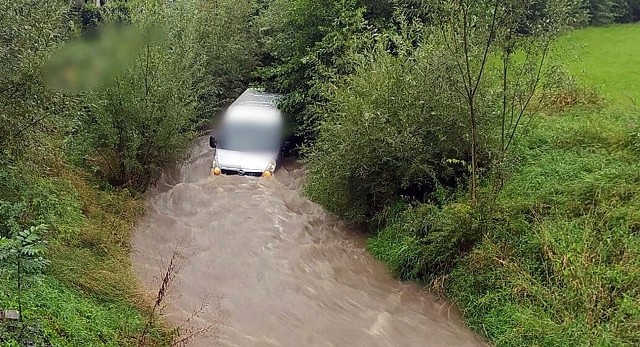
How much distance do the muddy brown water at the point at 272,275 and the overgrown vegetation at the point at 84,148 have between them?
69 cm

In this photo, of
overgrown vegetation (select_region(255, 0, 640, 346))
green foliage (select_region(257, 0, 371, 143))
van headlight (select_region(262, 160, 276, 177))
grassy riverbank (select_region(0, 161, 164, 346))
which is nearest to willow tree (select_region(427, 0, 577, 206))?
overgrown vegetation (select_region(255, 0, 640, 346))

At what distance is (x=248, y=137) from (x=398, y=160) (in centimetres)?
498

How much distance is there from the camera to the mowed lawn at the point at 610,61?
14.3 metres

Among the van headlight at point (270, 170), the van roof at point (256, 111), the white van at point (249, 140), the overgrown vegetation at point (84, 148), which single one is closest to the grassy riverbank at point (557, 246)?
the van headlight at point (270, 170)

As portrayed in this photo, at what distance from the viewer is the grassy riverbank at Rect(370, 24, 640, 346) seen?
24.9ft

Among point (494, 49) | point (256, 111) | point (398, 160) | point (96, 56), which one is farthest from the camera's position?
point (256, 111)

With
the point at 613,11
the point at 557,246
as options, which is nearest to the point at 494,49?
the point at 557,246

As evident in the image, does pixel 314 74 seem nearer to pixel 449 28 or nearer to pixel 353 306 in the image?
pixel 449 28

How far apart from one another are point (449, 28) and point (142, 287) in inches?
237

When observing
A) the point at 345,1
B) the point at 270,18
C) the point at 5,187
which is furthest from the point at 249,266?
the point at 270,18

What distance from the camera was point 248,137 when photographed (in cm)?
1469

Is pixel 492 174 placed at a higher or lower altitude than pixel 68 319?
higher

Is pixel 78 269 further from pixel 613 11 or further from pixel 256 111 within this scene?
pixel 613 11

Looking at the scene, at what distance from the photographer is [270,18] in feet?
63.6
